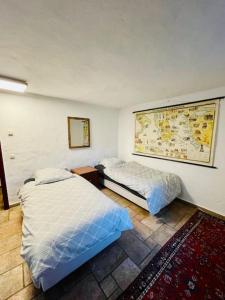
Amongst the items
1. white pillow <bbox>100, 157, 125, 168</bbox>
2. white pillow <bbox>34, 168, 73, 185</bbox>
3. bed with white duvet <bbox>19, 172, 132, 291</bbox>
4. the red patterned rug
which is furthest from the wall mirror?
the red patterned rug

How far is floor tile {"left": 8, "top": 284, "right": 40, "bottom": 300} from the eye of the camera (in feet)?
4.09

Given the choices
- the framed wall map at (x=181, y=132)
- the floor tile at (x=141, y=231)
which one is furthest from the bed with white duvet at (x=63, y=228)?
the framed wall map at (x=181, y=132)

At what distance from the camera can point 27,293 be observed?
1.28 meters

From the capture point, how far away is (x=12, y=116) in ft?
8.36

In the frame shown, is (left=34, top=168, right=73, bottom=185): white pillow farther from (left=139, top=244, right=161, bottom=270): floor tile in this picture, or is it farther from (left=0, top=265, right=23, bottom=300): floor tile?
(left=139, top=244, right=161, bottom=270): floor tile

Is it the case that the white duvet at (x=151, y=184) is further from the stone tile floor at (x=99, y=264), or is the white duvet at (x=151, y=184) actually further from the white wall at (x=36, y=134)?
the white wall at (x=36, y=134)

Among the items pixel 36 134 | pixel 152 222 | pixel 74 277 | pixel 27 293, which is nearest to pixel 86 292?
pixel 74 277

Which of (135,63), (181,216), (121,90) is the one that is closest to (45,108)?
(121,90)

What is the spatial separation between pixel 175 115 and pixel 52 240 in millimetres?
2985

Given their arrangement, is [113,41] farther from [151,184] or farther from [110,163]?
[110,163]

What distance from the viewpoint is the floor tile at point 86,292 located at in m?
1.25

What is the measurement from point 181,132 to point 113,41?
88.7 inches

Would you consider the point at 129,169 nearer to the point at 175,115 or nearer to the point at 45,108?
the point at 175,115

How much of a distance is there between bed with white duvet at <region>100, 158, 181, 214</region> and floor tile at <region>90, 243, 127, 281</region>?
87 cm
